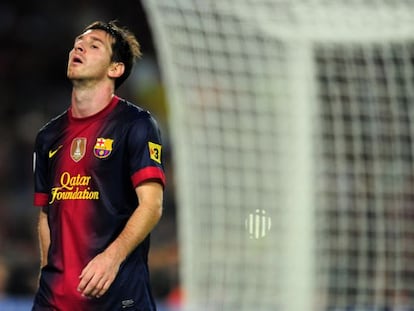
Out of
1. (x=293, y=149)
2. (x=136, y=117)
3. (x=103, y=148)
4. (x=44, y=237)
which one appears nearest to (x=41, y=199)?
(x=44, y=237)

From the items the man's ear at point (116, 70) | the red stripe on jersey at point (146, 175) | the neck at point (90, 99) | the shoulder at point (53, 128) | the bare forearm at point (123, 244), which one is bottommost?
the bare forearm at point (123, 244)

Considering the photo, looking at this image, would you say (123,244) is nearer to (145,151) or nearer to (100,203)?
(100,203)

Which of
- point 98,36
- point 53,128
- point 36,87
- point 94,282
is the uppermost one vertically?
point 36,87

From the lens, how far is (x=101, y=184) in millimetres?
3520

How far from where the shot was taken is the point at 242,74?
7051 mm

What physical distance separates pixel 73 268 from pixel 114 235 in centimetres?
18

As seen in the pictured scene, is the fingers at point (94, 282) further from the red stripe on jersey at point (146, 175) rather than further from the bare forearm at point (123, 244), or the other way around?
the red stripe on jersey at point (146, 175)

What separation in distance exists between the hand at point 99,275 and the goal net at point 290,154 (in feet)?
11.4

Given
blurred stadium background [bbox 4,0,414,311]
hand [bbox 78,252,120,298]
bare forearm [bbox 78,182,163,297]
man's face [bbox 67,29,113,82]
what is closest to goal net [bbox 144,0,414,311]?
blurred stadium background [bbox 4,0,414,311]

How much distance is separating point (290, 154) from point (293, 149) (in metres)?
0.04

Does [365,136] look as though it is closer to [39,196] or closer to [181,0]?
[181,0]

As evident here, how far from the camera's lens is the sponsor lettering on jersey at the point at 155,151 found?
349 centimetres

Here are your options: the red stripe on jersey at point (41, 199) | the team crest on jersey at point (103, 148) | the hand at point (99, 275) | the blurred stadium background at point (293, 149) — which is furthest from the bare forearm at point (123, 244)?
the blurred stadium background at point (293, 149)

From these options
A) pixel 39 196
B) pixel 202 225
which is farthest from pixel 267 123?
pixel 39 196
